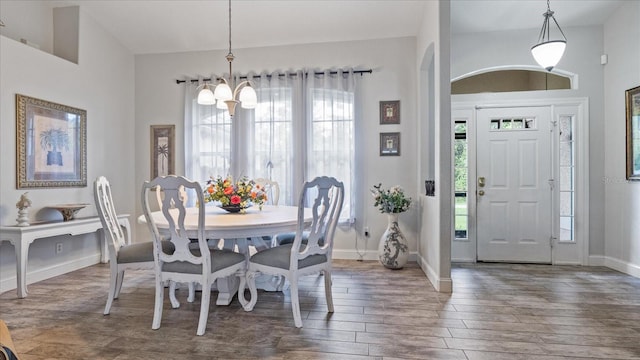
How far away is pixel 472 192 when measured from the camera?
4.30 m

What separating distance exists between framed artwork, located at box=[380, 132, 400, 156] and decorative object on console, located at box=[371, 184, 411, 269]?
1.66 feet

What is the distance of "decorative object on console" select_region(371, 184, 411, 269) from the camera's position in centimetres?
389

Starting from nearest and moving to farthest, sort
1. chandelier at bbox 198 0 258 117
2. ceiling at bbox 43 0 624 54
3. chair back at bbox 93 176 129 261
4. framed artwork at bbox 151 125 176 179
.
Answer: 1. chair back at bbox 93 176 129 261
2. chandelier at bbox 198 0 258 117
3. ceiling at bbox 43 0 624 54
4. framed artwork at bbox 151 125 176 179

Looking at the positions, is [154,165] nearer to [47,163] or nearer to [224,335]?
[47,163]

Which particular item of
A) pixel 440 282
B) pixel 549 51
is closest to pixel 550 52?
pixel 549 51

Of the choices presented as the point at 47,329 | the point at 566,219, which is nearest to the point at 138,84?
the point at 47,329

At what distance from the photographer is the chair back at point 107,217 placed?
257cm

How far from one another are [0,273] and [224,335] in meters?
2.53

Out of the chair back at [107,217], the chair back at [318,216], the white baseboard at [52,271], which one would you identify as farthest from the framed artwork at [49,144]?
the chair back at [318,216]

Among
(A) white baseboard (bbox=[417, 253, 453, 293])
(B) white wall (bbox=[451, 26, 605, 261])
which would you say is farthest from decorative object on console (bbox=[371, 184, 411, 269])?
(B) white wall (bbox=[451, 26, 605, 261])

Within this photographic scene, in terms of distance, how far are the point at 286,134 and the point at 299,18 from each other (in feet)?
4.58

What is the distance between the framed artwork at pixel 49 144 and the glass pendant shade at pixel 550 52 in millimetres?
4916

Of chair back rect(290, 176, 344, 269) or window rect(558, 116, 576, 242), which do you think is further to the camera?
window rect(558, 116, 576, 242)

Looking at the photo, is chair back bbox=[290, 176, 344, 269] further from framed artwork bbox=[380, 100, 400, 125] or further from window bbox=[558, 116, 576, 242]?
window bbox=[558, 116, 576, 242]
